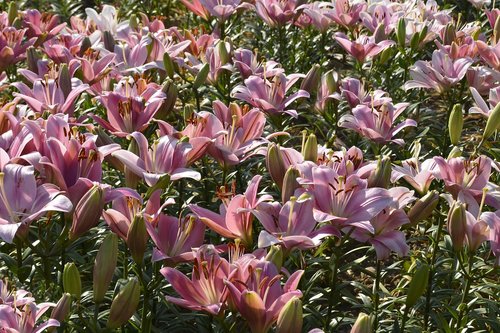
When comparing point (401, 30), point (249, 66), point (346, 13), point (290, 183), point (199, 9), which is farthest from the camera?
point (199, 9)

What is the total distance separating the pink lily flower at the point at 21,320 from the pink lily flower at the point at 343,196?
0.76 metres

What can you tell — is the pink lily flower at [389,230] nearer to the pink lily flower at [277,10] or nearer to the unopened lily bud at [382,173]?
the unopened lily bud at [382,173]

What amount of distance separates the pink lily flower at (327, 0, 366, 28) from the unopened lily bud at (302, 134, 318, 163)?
4.53ft

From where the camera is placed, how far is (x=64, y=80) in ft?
9.61

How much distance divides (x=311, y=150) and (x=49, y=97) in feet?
3.27

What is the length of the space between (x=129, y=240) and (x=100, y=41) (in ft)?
5.90

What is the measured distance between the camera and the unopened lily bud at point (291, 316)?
183 centimetres

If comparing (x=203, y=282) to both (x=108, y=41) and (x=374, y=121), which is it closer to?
(x=374, y=121)

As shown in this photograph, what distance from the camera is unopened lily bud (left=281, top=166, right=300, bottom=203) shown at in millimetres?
2293

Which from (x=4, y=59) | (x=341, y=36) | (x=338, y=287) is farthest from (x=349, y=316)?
(x=4, y=59)

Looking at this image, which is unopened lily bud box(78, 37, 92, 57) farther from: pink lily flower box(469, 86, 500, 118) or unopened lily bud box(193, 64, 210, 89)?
pink lily flower box(469, 86, 500, 118)

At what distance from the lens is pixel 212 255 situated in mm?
1995

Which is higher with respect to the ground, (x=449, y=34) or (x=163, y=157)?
(x=163, y=157)

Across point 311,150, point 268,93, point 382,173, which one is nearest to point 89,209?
point 311,150
